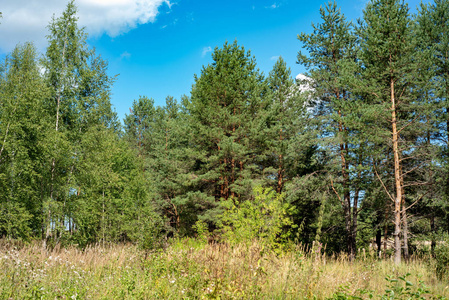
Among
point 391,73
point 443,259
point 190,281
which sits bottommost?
point 443,259

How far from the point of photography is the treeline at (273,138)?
10.5m

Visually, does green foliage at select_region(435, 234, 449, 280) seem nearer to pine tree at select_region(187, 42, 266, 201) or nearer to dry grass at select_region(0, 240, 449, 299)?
dry grass at select_region(0, 240, 449, 299)

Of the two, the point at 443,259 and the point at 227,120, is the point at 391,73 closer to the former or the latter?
the point at 443,259

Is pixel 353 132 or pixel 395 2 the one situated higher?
pixel 395 2

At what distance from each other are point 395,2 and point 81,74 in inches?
526

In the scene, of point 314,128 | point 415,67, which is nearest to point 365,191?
point 314,128

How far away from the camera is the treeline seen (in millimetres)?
10531

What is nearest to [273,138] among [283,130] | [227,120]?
[283,130]

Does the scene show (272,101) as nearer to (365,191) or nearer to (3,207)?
(365,191)

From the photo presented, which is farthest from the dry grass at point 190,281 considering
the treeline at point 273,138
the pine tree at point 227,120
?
the pine tree at point 227,120

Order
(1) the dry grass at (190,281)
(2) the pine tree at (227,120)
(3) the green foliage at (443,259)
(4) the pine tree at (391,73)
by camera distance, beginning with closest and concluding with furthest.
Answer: (1) the dry grass at (190,281), (3) the green foliage at (443,259), (4) the pine tree at (391,73), (2) the pine tree at (227,120)

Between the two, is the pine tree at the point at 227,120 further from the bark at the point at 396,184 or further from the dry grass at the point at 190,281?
the dry grass at the point at 190,281

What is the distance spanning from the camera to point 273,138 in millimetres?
15680

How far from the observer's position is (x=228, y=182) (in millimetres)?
16250
